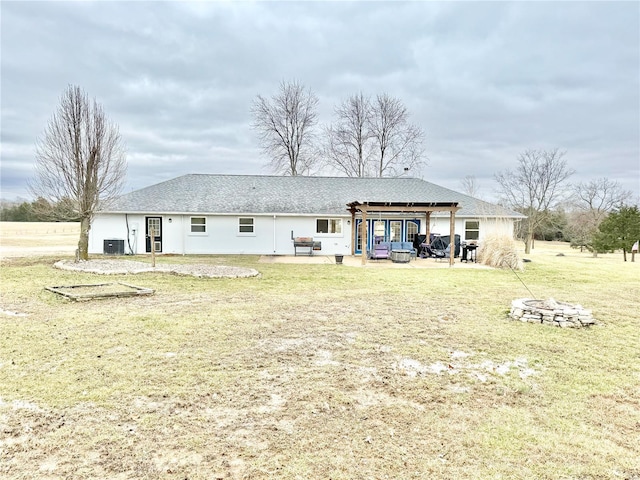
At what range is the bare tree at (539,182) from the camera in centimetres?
2841

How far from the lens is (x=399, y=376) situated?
4.29m

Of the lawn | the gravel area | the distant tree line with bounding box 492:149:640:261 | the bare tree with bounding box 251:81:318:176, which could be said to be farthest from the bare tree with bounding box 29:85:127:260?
the distant tree line with bounding box 492:149:640:261

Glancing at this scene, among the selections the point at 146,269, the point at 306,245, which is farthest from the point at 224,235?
the point at 146,269

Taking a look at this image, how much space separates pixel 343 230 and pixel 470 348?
51.3 feet

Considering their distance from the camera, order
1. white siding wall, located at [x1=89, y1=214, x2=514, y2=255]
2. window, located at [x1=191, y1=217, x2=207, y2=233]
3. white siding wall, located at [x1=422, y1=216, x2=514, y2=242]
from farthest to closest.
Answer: window, located at [x1=191, y1=217, x2=207, y2=233] < white siding wall, located at [x1=89, y1=214, x2=514, y2=255] < white siding wall, located at [x1=422, y1=216, x2=514, y2=242]

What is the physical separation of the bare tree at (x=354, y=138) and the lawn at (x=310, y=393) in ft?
89.5

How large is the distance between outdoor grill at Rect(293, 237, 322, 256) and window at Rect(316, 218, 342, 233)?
0.76 meters

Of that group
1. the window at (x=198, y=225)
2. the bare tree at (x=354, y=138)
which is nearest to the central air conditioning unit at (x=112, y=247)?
the window at (x=198, y=225)

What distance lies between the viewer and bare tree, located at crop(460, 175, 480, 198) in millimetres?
40656

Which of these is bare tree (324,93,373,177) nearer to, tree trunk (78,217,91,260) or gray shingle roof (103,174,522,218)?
gray shingle roof (103,174,522,218)

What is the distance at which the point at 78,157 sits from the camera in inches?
572

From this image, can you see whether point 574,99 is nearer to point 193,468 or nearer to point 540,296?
point 540,296

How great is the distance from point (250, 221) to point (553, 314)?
16.0 meters

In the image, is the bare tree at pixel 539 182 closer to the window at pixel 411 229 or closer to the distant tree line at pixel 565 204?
the distant tree line at pixel 565 204
